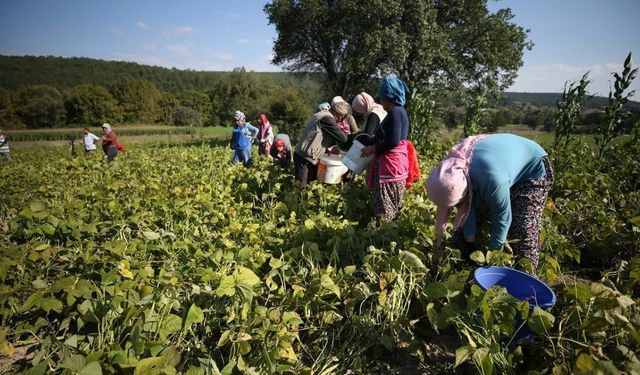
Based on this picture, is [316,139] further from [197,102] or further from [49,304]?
[197,102]

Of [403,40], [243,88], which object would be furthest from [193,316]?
[243,88]

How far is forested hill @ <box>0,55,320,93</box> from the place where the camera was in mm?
76375

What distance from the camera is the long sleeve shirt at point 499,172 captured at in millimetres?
1747

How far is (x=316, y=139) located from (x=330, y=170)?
398 millimetres

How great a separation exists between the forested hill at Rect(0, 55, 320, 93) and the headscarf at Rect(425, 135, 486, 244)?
6676cm

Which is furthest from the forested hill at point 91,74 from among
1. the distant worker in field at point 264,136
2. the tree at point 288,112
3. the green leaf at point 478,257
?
the green leaf at point 478,257

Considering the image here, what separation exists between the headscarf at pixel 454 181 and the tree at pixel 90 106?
69.1 m

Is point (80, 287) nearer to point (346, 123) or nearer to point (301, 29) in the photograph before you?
point (346, 123)

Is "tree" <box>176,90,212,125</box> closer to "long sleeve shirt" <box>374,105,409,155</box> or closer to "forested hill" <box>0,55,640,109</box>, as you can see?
"forested hill" <box>0,55,640,109</box>

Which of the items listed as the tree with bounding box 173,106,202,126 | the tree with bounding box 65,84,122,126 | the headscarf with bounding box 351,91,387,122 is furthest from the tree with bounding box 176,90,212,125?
the headscarf with bounding box 351,91,387,122

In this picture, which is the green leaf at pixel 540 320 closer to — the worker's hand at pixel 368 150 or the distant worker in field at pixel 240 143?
the worker's hand at pixel 368 150

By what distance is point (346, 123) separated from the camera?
4.22m

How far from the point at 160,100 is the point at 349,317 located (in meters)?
75.9

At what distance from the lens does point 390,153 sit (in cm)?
279
